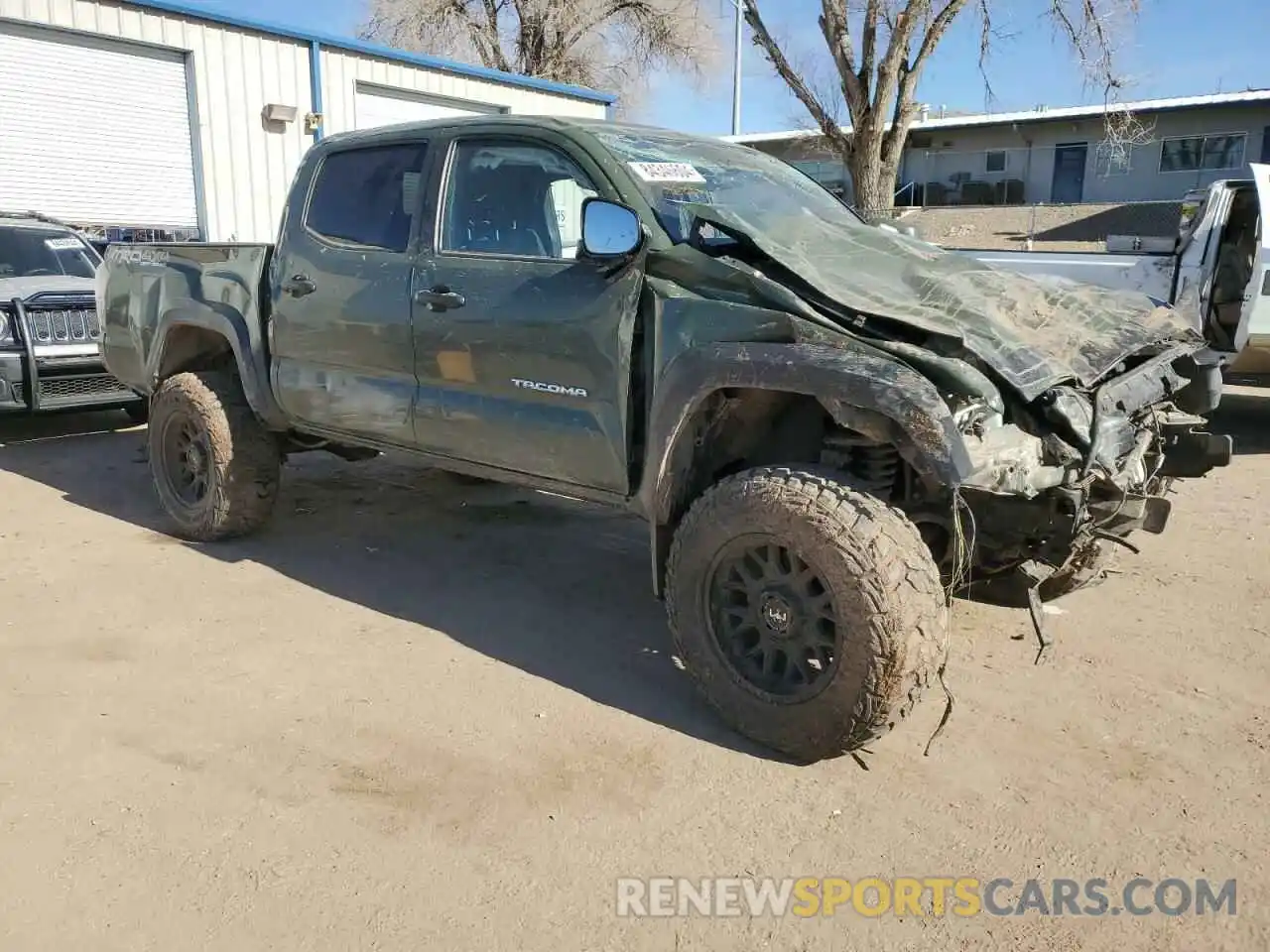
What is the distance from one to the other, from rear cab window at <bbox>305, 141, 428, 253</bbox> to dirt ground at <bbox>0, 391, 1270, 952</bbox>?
1.61 meters

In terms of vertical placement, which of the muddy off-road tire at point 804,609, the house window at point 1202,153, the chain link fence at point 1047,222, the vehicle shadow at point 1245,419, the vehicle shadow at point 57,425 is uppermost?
the house window at point 1202,153

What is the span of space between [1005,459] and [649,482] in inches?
46.1

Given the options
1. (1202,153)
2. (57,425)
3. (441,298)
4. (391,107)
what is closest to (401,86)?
(391,107)

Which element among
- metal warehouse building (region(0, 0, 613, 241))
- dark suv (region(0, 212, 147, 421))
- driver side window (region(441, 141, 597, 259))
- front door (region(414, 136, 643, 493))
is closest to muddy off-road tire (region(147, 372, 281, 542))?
front door (region(414, 136, 643, 493))

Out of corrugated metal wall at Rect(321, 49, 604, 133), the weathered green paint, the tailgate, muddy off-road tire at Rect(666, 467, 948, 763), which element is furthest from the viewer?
corrugated metal wall at Rect(321, 49, 604, 133)

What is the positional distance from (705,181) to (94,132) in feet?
35.6

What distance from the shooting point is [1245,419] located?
9.02 metres

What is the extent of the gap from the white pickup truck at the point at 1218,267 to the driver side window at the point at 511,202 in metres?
4.29

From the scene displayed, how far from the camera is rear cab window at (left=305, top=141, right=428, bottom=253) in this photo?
176 inches

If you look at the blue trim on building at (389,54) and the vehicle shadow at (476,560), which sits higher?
the blue trim on building at (389,54)

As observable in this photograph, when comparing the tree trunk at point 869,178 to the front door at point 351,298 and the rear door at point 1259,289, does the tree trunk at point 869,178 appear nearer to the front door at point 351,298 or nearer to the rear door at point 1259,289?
the rear door at point 1259,289

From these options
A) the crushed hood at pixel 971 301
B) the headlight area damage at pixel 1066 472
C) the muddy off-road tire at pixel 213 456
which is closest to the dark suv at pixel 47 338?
the muddy off-road tire at pixel 213 456

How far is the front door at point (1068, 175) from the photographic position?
31419 millimetres

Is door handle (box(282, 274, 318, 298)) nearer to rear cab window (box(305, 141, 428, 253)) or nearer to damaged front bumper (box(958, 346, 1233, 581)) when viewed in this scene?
rear cab window (box(305, 141, 428, 253))
